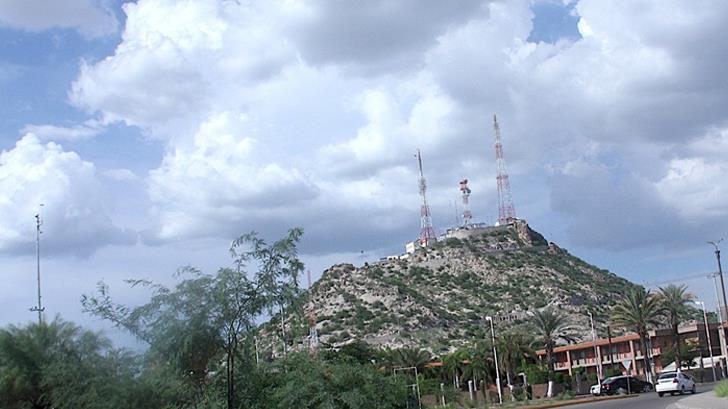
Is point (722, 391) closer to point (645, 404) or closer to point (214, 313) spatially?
point (645, 404)

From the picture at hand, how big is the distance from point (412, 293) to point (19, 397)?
11151 cm

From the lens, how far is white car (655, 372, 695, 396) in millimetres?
52562

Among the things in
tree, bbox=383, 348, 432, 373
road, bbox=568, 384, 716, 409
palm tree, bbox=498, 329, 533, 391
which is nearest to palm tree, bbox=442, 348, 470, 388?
tree, bbox=383, 348, 432, 373

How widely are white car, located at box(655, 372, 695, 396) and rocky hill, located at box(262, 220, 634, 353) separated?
6003 centimetres

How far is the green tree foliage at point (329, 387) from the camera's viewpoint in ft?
85.0

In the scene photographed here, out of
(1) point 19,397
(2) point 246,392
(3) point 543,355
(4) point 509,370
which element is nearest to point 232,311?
(2) point 246,392

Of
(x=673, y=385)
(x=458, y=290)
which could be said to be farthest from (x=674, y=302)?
(x=458, y=290)

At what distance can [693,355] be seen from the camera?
91875 millimetres

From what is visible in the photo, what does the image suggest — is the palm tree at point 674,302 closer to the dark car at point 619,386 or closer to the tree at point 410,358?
the dark car at point 619,386

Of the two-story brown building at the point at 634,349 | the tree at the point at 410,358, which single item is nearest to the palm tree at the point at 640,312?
the two-story brown building at the point at 634,349

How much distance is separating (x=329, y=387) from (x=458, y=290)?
11936 cm

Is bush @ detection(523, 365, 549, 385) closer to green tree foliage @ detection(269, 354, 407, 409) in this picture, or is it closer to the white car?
the white car

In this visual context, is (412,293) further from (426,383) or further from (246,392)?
(246,392)

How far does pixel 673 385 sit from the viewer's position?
5253 cm
